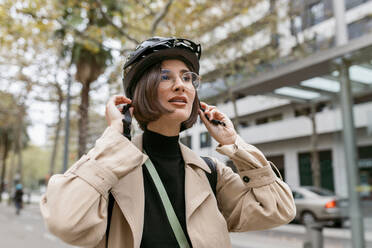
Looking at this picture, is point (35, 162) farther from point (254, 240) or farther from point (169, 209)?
point (169, 209)

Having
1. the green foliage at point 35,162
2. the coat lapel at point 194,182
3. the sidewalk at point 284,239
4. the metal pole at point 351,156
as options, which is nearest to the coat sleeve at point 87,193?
the coat lapel at point 194,182

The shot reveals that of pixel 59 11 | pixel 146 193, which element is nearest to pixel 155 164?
pixel 146 193

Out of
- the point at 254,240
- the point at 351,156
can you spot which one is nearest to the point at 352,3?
the point at 351,156

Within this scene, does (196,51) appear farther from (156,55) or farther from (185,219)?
(185,219)

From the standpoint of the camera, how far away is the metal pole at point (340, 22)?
5.11 m

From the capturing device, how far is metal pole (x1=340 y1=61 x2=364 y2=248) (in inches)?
197

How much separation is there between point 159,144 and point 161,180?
0.56 ft

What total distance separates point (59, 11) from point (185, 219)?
668 cm

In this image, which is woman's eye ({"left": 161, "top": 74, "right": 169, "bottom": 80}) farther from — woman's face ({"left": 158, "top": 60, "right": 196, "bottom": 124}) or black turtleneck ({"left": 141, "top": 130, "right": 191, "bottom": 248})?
black turtleneck ({"left": 141, "top": 130, "right": 191, "bottom": 248})

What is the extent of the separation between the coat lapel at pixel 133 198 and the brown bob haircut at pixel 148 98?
0.76ft

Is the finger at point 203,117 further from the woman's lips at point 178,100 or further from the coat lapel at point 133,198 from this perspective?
the coat lapel at point 133,198

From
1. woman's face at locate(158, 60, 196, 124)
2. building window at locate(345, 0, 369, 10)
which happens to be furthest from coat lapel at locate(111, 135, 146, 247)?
building window at locate(345, 0, 369, 10)

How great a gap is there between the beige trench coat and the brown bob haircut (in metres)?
0.15

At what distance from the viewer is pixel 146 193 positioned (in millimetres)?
1352
